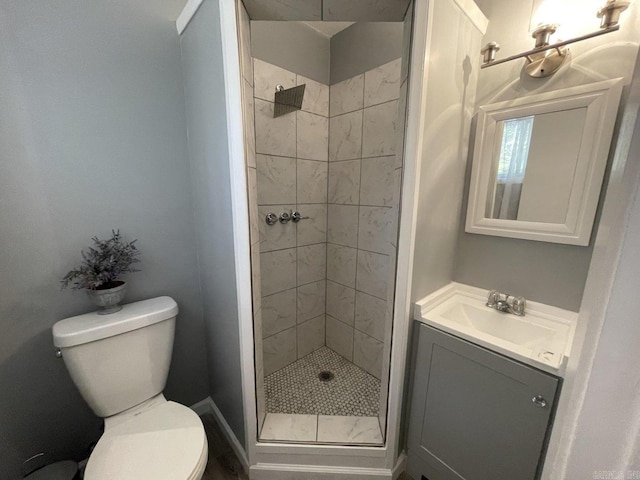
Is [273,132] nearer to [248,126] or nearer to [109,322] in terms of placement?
[248,126]

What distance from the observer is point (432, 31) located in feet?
3.13

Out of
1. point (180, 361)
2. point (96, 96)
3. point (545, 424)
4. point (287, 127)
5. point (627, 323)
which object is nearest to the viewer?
point (627, 323)

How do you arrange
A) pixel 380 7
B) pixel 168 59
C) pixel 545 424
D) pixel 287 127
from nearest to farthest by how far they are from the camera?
pixel 545 424 < pixel 380 7 < pixel 168 59 < pixel 287 127

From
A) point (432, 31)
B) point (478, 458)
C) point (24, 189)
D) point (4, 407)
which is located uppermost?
point (432, 31)

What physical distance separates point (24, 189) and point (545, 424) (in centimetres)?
206

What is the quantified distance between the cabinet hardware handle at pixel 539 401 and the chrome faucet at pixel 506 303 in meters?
0.43

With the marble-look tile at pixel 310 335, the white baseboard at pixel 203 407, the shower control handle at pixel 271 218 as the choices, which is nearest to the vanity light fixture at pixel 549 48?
the shower control handle at pixel 271 218

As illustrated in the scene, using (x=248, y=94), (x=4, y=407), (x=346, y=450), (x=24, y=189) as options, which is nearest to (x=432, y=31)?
(x=248, y=94)

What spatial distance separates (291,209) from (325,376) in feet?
4.06

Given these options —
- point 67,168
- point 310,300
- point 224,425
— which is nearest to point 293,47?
point 67,168

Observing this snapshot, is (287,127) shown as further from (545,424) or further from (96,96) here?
(545,424)

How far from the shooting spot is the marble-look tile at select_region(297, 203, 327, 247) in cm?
190

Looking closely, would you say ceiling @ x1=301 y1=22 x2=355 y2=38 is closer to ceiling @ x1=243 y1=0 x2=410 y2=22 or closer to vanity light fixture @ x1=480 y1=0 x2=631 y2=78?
ceiling @ x1=243 y1=0 x2=410 y2=22

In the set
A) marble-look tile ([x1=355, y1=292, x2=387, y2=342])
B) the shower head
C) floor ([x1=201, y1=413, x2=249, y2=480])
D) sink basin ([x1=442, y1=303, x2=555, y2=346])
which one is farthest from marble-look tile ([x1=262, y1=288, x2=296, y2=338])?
the shower head
